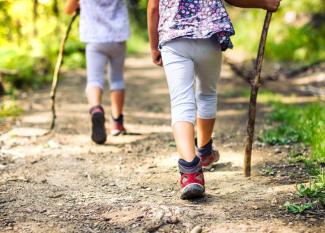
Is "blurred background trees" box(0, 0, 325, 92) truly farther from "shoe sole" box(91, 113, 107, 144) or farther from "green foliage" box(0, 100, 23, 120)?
"shoe sole" box(91, 113, 107, 144)

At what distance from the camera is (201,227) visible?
3.08m

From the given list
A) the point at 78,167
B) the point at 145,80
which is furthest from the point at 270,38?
the point at 78,167

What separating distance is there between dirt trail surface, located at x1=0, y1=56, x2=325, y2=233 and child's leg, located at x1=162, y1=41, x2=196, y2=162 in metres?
0.42

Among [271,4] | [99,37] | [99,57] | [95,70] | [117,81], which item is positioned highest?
[271,4]

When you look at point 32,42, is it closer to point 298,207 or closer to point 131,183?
point 131,183

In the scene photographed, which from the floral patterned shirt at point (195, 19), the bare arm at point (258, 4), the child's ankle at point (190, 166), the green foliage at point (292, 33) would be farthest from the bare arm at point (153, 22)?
the green foliage at point (292, 33)

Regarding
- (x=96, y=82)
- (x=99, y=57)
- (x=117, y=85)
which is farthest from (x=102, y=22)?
(x=117, y=85)

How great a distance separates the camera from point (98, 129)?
5340 mm

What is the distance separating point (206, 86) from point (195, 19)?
2.11 ft

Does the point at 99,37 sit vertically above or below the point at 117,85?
above

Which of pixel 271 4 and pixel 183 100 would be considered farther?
pixel 271 4

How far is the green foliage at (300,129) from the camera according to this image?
15.2ft

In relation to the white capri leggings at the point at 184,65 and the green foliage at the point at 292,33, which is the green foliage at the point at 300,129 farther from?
the green foliage at the point at 292,33

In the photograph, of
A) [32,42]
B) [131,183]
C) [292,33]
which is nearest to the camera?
[131,183]
